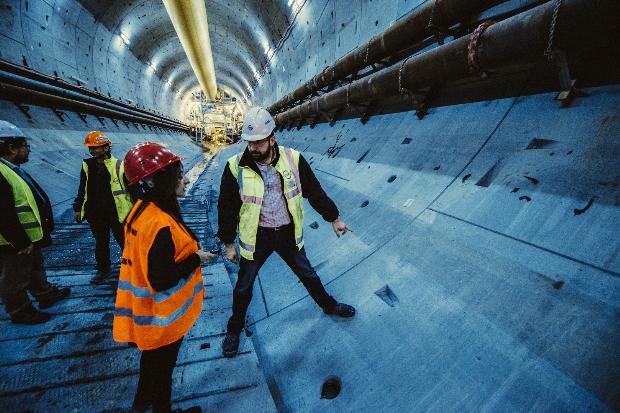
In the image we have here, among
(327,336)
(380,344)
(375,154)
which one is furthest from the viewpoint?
(375,154)

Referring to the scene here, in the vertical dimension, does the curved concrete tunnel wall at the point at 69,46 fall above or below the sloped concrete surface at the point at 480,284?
above

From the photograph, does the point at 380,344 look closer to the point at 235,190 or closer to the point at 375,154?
the point at 235,190

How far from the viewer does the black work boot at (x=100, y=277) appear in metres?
3.07

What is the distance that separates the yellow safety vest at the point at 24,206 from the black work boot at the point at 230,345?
1.81 metres

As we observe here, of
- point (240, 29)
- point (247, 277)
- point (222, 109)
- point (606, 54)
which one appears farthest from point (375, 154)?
point (222, 109)

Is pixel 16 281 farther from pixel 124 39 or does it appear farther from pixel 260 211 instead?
pixel 124 39

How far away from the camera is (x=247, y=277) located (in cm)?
214

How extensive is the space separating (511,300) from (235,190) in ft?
6.18

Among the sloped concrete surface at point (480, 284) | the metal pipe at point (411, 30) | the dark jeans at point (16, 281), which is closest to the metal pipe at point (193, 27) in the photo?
the metal pipe at point (411, 30)

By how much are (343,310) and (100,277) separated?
2.74 metres

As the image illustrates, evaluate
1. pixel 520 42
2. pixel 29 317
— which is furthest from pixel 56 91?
pixel 520 42

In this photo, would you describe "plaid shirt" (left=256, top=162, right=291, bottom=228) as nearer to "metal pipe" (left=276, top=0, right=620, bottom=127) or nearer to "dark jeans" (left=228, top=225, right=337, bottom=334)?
"dark jeans" (left=228, top=225, right=337, bottom=334)

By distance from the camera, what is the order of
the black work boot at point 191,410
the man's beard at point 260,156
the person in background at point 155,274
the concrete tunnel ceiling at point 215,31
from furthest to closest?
the concrete tunnel ceiling at point 215,31 → the man's beard at point 260,156 → the black work boot at point 191,410 → the person in background at point 155,274

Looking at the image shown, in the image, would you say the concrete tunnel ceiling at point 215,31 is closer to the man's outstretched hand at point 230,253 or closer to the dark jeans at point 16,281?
the man's outstretched hand at point 230,253
